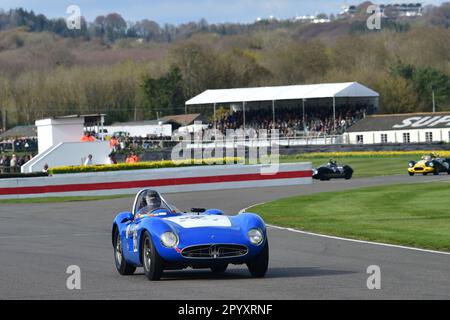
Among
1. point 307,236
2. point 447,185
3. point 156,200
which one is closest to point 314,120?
point 447,185

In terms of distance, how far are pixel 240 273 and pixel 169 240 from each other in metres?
1.45

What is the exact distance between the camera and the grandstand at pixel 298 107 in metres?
91.9

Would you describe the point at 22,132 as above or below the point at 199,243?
below

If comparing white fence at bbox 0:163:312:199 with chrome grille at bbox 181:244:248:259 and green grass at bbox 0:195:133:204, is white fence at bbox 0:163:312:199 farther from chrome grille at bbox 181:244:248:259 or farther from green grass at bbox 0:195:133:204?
chrome grille at bbox 181:244:248:259

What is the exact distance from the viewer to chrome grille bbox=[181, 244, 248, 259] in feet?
42.3

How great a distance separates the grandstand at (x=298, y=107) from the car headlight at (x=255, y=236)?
75.4 metres

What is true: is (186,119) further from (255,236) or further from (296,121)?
(255,236)

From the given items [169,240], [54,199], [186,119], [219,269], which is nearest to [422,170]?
[54,199]

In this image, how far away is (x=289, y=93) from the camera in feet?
314

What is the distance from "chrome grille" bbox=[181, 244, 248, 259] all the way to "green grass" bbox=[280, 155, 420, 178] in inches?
1671

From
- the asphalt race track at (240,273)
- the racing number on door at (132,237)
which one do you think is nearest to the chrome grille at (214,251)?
the asphalt race track at (240,273)

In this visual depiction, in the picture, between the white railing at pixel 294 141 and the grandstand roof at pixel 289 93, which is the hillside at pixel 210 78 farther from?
the white railing at pixel 294 141

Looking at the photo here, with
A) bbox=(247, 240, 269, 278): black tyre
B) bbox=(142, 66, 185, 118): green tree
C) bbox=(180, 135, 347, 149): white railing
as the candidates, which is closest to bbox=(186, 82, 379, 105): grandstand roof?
bbox=(180, 135, 347, 149): white railing
